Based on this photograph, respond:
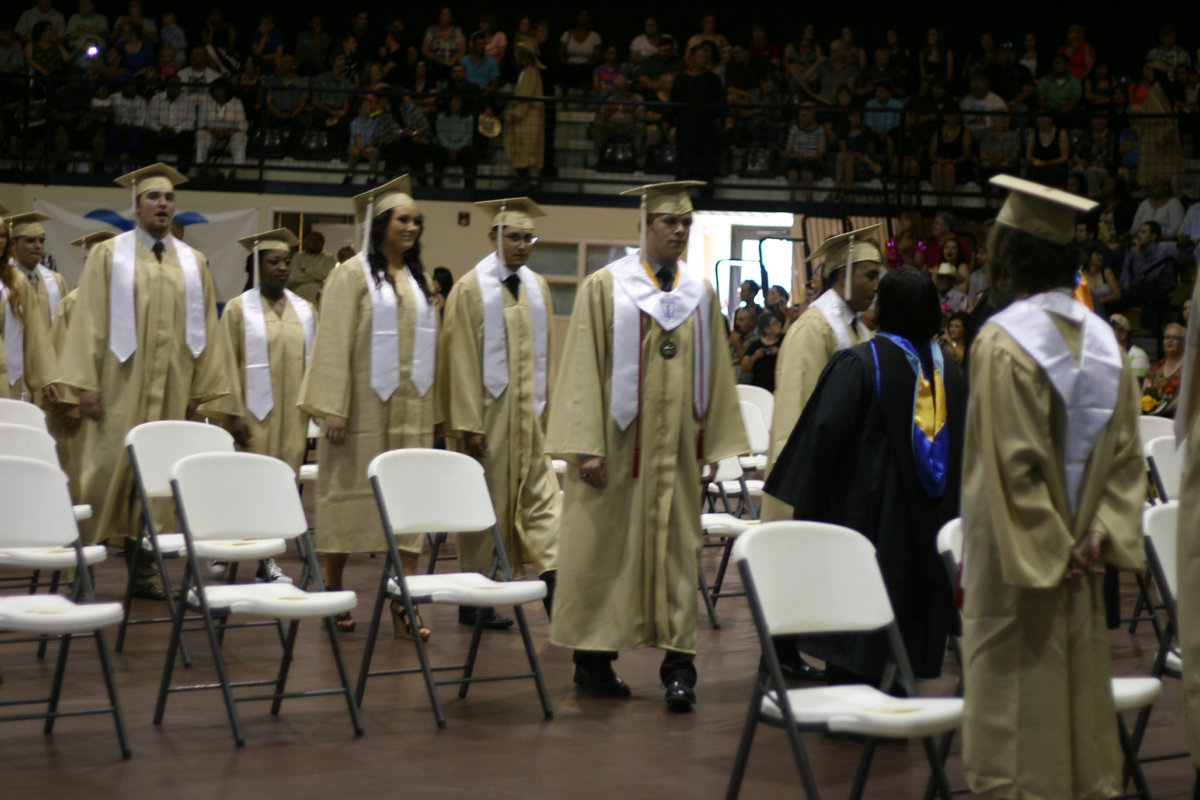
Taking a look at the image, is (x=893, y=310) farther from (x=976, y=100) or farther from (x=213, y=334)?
(x=976, y=100)

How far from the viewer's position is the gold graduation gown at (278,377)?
7504 mm

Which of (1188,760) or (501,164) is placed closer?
(1188,760)

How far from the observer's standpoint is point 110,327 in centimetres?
641

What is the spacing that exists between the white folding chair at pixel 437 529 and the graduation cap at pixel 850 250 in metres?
→ 1.60

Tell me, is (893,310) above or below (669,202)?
below

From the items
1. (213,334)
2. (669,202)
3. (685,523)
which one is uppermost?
(669,202)

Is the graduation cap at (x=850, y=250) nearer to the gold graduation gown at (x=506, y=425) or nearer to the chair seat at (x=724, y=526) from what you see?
the chair seat at (x=724, y=526)

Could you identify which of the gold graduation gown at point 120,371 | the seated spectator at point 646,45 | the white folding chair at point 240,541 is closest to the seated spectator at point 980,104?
the seated spectator at point 646,45

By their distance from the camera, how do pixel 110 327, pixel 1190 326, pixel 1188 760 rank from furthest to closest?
pixel 110 327 < pixel 1188 760 < pixel 1190 326

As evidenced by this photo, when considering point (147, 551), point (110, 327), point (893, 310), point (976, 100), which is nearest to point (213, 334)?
point (110, 327)

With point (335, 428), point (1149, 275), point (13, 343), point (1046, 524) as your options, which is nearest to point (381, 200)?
point (335, 428)

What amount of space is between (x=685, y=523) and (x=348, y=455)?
168 centimetres

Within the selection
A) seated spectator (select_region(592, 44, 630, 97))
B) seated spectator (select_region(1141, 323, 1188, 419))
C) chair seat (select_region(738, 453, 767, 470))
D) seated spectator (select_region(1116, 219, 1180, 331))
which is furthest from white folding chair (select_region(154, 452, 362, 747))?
seated spectator (select_region(592, 44, 630, 97))

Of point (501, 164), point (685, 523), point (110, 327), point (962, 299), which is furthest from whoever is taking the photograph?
point (501, 164)
